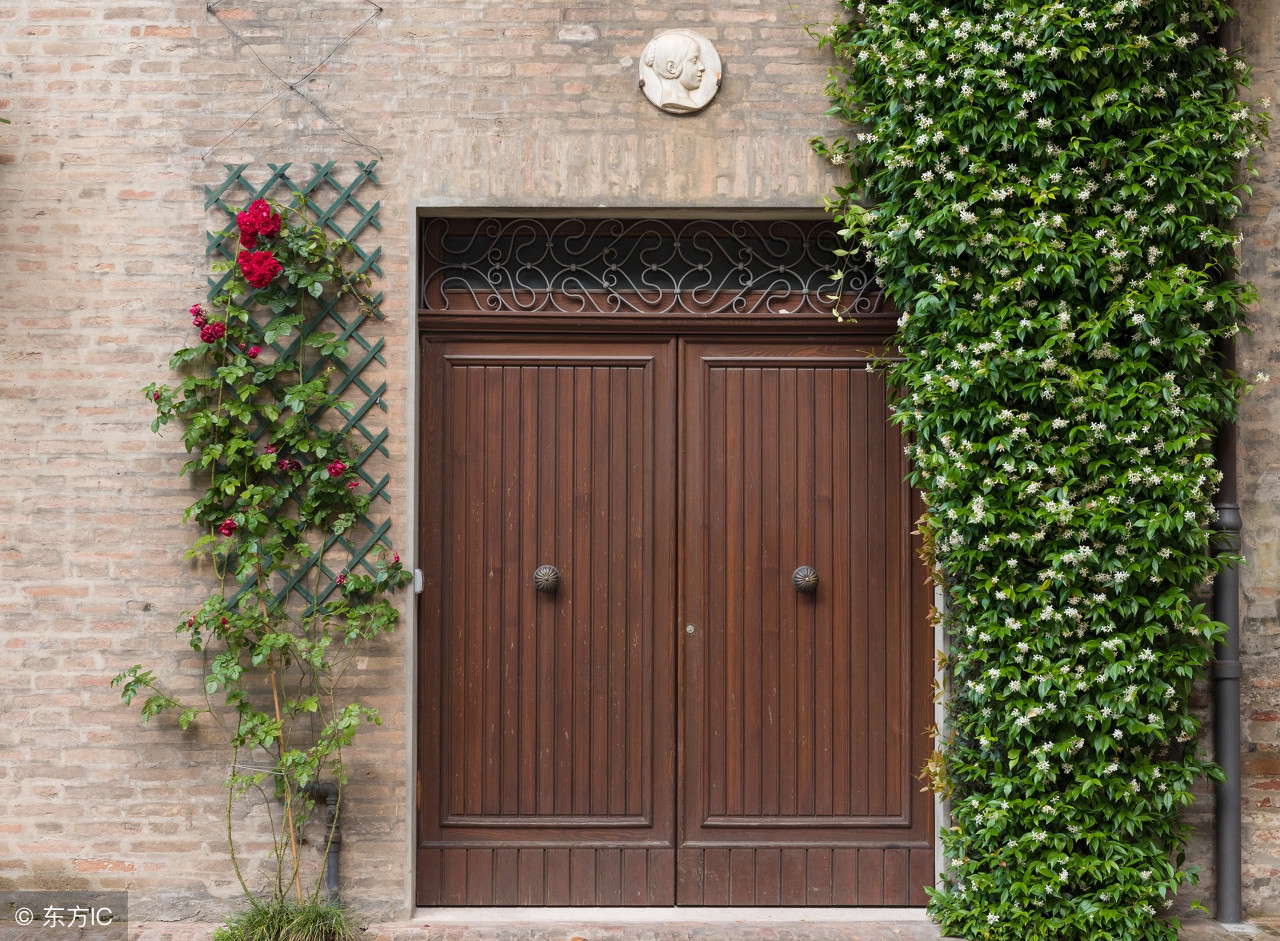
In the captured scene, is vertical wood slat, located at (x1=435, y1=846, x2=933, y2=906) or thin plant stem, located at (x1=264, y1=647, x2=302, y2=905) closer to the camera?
thin plant stem, located at (x1=264, y1=647, x2=302, y2=905)

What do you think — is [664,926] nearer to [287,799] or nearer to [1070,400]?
[287,799]

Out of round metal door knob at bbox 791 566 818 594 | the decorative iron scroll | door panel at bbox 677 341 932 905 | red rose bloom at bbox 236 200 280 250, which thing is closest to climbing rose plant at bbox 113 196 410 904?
red rose bloom at bbox 236 200 280 250

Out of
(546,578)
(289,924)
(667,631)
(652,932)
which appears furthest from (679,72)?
(289,924)

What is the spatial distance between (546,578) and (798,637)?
1.13 m

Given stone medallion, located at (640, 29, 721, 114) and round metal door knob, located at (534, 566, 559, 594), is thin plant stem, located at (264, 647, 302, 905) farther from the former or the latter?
stone medallion, located at (640, 29, 721, 114)

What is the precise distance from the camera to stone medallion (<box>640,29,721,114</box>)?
4336mm

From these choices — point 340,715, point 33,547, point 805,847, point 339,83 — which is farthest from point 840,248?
point 33,547

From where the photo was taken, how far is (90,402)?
171 inches

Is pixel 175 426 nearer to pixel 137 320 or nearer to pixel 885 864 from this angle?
pixel 137 320

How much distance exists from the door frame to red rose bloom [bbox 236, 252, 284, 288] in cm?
56

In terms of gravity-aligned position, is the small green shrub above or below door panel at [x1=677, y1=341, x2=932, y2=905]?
below

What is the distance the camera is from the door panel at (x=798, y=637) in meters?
4.52

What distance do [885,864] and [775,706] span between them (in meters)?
0.83

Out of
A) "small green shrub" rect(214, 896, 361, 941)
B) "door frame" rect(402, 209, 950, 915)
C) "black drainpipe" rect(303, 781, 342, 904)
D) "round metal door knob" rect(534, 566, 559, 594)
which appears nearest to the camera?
"small green shrub" rect(214, 896, 361, 941)
